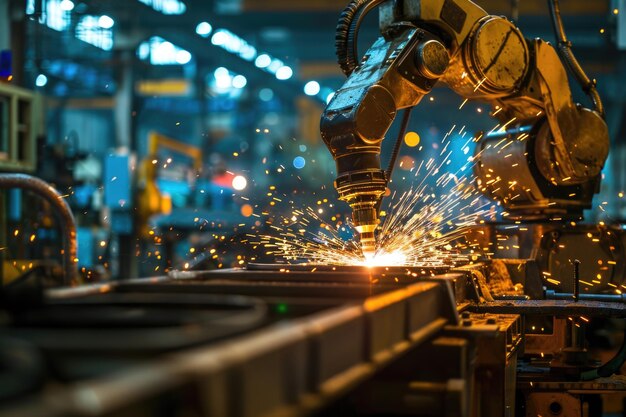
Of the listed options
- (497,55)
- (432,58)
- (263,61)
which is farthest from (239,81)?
(432,58)

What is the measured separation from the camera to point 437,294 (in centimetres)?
278

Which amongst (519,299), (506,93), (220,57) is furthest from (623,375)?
(220,57)

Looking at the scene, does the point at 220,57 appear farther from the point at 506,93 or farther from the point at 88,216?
the point at 506,93

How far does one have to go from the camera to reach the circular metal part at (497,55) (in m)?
3.94

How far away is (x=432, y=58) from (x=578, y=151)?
1460 mm

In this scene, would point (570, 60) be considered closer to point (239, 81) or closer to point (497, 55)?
point (497, 55)

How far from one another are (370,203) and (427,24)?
95 centimetres

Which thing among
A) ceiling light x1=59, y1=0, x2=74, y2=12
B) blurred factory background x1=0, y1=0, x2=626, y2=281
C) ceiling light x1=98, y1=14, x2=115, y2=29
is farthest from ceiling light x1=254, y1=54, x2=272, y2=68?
ceiling light x1=59, y1=0, x2=74, y2=12

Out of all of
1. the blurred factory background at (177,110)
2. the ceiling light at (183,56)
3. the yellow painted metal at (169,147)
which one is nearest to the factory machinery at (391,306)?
the blurred factory background at (177,110)

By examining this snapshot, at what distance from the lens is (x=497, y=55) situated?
13.5 feet

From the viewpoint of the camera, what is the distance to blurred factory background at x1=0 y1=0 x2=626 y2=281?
9391mm

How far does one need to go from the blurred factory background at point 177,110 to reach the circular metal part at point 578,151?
2170mm

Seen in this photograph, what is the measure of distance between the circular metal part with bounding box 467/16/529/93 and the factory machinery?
0.04ft

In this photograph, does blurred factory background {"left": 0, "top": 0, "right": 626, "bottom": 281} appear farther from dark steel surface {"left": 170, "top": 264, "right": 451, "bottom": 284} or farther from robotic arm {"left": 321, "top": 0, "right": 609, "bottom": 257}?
robotic arm {"left": 321, "top": 0, "right": 609, "bottom": 257}
